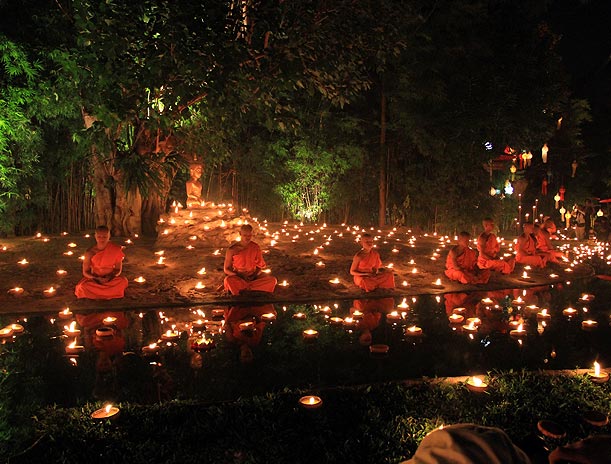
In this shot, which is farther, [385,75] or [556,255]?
[385,75]

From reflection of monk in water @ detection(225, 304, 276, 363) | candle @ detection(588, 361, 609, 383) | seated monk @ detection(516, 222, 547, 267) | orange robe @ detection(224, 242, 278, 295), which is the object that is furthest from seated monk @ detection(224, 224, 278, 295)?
seated monk @ detection(516, 222, 547, 267)

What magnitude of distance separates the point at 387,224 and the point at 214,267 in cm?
1158

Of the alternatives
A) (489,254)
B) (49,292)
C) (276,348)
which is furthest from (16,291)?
(489,254)

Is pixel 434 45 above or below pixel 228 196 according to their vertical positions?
above

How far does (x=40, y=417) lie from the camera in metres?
3.49

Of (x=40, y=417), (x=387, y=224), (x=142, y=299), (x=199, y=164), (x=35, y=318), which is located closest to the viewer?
(x=40, y=417)

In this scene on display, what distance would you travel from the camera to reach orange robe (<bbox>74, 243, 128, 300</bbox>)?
24.1 ft

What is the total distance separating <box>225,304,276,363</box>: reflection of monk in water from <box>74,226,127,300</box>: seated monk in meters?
1.95

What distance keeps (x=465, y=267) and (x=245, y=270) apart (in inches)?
174

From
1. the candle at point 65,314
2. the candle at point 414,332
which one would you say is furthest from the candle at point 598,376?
the candle at point 65,314

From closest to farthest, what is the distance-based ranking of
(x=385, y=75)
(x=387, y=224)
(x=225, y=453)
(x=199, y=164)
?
(x=225, y=453) → (x=199, y=164) → (x=385, y=75) → (x=387, y=224)

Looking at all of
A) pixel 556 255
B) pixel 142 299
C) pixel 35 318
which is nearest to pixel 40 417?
pixel 35 318

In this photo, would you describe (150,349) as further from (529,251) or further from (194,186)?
(529,251)

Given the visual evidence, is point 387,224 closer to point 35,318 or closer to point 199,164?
point 199,164
